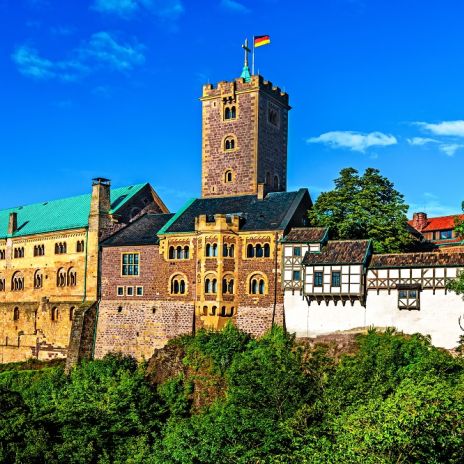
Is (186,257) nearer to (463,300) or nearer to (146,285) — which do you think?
(146,285)

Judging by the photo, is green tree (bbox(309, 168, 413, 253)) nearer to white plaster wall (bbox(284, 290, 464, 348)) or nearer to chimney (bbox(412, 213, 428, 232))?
white plaster wall (bbox(284, 290, 464, 348))

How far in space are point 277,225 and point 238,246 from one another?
367 cm

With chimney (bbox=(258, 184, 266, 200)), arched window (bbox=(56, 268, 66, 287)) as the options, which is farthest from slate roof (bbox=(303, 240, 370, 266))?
arched window (bbox=(56, 268, 66, 287))

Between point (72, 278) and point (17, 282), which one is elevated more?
point (72, 278)

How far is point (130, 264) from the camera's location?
206 ft

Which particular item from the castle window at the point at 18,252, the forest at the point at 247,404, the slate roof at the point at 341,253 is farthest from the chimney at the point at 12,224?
the slate roof at the point at 341,253

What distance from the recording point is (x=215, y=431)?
3828cm

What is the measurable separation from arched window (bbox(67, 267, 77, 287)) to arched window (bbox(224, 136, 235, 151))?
58.8 ft

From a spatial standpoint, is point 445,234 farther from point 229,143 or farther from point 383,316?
point 383,316

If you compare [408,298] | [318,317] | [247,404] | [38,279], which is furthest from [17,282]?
[408,298]

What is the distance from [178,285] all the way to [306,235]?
11719 mm

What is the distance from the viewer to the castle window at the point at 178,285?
59.5 meters

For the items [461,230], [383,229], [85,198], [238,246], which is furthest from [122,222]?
[461,230]

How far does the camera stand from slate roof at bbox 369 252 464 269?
49.8 metres
